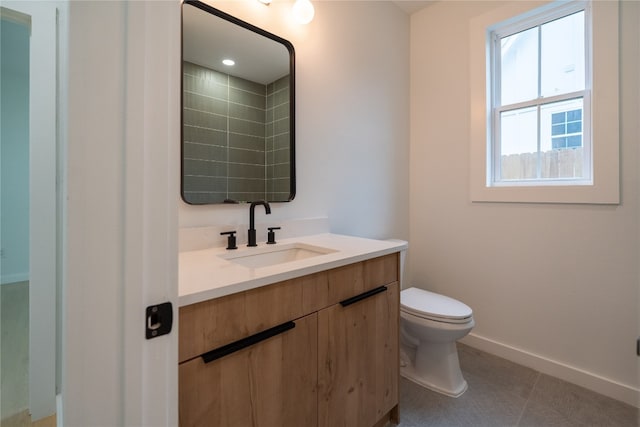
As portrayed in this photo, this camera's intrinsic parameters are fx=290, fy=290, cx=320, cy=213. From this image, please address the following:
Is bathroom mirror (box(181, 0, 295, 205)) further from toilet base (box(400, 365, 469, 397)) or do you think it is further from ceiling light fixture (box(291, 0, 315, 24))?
toilet base (box(400, 365, 469, 397))

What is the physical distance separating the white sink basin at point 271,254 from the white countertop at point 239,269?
0.8 inches

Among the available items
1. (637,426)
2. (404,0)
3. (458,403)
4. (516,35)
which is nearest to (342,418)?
(458,403)

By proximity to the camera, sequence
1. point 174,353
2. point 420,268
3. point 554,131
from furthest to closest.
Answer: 1. point 420,268
2. point 554,131
3. point 174,353

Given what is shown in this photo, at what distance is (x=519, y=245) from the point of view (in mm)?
1931

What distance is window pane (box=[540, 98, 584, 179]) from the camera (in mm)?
1763

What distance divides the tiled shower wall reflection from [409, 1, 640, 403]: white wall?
4.37 ft

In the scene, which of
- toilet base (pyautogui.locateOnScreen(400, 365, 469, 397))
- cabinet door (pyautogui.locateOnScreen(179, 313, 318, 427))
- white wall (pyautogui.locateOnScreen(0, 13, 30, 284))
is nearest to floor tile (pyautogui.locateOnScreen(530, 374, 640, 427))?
toilet base (pyautogui.locateOnScreen(400, 365, 469, 397))

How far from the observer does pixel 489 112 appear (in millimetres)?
2059

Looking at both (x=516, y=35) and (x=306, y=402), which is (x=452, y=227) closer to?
(x=516, y=35)

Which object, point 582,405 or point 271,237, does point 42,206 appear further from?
point 582,405

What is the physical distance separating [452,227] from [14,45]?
462 centimetres

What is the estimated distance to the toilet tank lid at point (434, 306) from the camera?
1587 mm

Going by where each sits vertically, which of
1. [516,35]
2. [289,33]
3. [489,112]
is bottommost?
[489,112]

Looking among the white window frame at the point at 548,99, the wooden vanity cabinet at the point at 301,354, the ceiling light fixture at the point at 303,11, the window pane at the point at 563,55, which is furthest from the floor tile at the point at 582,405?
the ceiling light fixture at the point at 303,11
